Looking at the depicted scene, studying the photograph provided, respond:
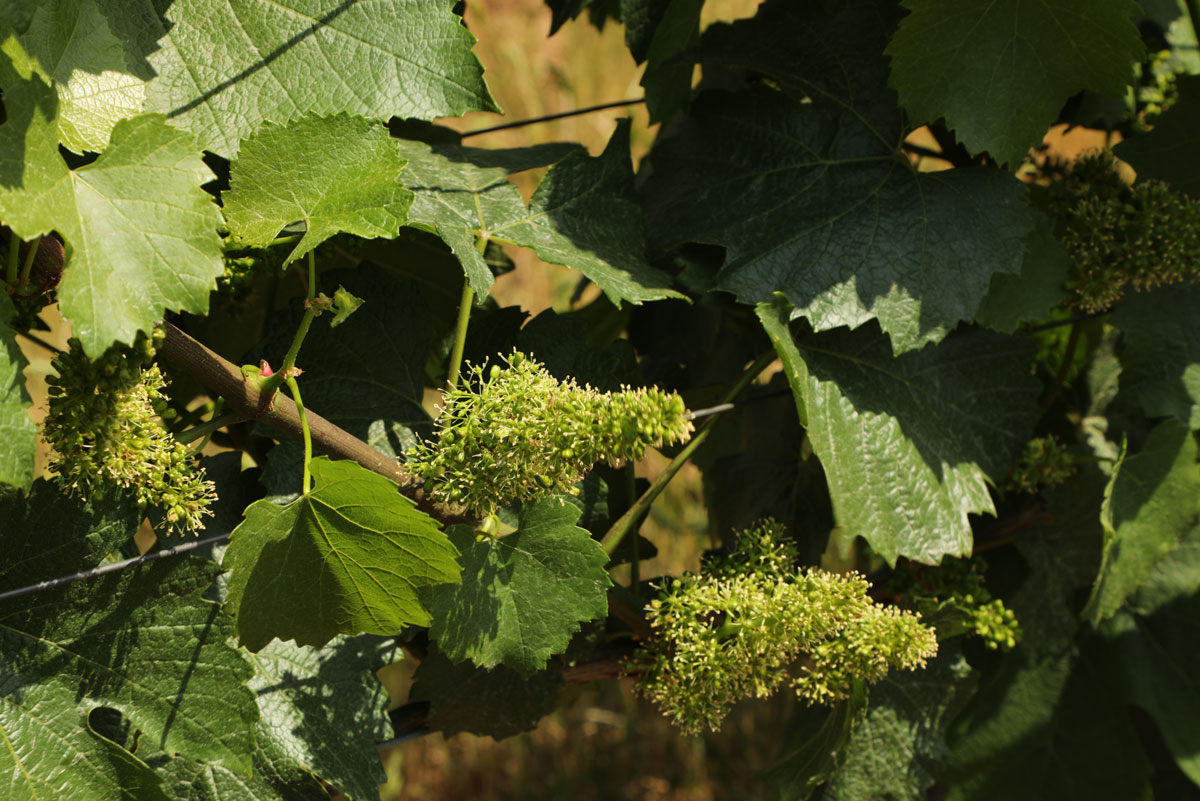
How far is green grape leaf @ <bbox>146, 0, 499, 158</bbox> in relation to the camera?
2.67 ft

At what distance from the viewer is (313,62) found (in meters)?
0.84

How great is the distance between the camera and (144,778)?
75cm

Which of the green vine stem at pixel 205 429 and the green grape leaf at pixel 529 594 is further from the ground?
the green vine stem at pixel 205 429

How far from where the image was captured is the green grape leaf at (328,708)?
0.85 m

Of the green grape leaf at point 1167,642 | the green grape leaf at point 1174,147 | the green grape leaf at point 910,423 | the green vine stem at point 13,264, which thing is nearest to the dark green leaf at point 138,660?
the green vine stem at point 13,264

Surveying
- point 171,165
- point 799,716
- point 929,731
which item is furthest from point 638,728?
point 171,165

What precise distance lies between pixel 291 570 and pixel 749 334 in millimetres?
709

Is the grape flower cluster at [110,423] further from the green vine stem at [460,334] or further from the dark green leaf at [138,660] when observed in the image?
the green vine stem at [460,334]

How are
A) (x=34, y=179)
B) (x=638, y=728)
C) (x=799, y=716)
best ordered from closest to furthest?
(x=34, y=179) → (x=799, y=716) → (x=638, y=728)

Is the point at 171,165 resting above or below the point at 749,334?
below

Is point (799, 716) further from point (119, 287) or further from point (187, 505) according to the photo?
point (119, 287)

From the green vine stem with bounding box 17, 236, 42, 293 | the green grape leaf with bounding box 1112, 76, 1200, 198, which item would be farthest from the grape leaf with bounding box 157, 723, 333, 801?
the green grape leaf with bounding box 1112, 76, 1200, 198

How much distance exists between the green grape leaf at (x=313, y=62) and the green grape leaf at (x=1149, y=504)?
0.79 metres

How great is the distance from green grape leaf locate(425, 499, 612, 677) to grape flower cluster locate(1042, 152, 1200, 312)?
24.3 inches
